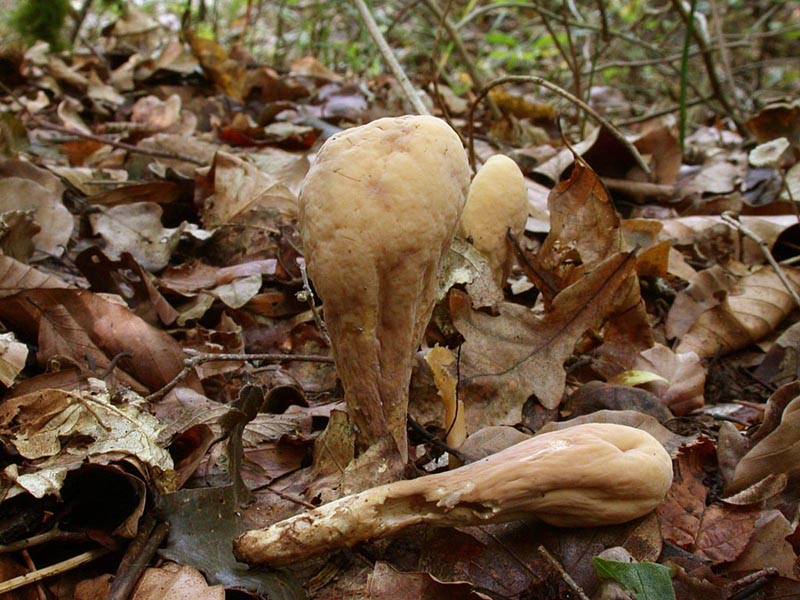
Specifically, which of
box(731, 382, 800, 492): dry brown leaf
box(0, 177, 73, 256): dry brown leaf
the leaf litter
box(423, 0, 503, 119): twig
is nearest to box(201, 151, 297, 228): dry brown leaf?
the leaf litter

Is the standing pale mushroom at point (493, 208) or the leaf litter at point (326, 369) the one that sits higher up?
the standing pale mushroom at point (493, 208)

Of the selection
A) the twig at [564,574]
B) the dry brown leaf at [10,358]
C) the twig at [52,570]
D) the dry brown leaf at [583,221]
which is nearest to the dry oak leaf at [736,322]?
the dry brown leaf at [583,221]

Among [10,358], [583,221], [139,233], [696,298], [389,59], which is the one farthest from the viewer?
[389,59]

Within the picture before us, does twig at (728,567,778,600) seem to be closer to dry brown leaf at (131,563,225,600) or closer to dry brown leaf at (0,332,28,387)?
dry brown leaf at (131,563,225,600)

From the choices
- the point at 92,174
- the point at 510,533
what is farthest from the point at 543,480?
the point at 92,174

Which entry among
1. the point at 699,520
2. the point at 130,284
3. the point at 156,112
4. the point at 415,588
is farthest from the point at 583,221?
the point at 156,112

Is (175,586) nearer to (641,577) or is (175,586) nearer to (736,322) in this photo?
(641,577)

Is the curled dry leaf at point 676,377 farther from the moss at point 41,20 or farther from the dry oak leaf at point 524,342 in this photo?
the moss at point 41,20
